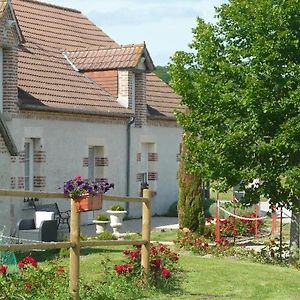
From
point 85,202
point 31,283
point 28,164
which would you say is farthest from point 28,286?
point 28,164

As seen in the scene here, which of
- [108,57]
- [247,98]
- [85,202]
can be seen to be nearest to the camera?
[85,202]

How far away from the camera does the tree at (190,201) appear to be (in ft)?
65.7

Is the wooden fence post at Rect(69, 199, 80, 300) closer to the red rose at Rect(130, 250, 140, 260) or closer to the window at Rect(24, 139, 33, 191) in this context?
the red rose at Rect(130, 250, 140, 260)

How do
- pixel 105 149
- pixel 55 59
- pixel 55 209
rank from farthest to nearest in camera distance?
pixel 55 59, pixel 105 149, pixel 55 209

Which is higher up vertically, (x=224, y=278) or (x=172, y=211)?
→ (x=172, y=211)

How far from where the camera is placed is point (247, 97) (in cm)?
1588

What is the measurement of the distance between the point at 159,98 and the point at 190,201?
1021 cm

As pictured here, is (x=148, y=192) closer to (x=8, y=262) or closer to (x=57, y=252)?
(x=8, y=262)

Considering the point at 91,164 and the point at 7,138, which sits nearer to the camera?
the point at 7,138

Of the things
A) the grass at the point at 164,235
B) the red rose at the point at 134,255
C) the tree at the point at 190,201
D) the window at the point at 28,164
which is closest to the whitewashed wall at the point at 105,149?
the window at the point at 28,164

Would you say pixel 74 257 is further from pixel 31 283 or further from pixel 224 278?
pixel 224 278

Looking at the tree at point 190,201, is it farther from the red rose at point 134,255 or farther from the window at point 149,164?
the window at point 149,164

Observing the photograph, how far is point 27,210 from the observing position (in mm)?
22094

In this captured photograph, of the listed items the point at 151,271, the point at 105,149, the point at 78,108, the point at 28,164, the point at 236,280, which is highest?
the point at 78,108
